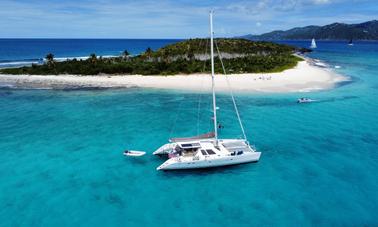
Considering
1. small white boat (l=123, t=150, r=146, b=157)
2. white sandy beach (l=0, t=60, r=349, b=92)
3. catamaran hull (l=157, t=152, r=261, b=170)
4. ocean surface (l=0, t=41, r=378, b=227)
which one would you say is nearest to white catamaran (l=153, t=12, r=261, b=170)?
catamaran hull (l=157, t=152, r=261, b=170)

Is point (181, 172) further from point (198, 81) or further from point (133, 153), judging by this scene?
point (198, 81)

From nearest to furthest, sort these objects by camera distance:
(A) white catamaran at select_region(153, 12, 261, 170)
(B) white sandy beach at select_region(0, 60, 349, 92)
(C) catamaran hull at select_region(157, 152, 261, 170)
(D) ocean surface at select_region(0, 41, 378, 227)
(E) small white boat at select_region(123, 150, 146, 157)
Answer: (D) ocean surface at select_region(0, 41, 378, 227) → (C) catamaran hull at select_region(157, 152, 261, 170) → (A) white catamaran at select_region(153, 12, 261, 170) → (E) small white boat at select_region(123, 150, 146, 157) → (B) white sandy beach at select_region(0, 60, 349, 92)

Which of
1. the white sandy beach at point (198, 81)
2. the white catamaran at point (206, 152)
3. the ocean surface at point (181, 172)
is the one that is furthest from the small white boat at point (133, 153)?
the white sandy beach at point (198, 81)

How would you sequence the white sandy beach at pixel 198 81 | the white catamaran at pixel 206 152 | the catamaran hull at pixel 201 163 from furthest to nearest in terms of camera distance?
1. the white sandy beach at pixel 198 81
2. the white catamaran at pixel 206 152
3. the catamaran hull at pixel 201 163

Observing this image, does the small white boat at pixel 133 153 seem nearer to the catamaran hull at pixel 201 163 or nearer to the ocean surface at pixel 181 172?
the ocean surface at pixel 181 172

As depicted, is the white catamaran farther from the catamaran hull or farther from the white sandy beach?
the white sandy beach
